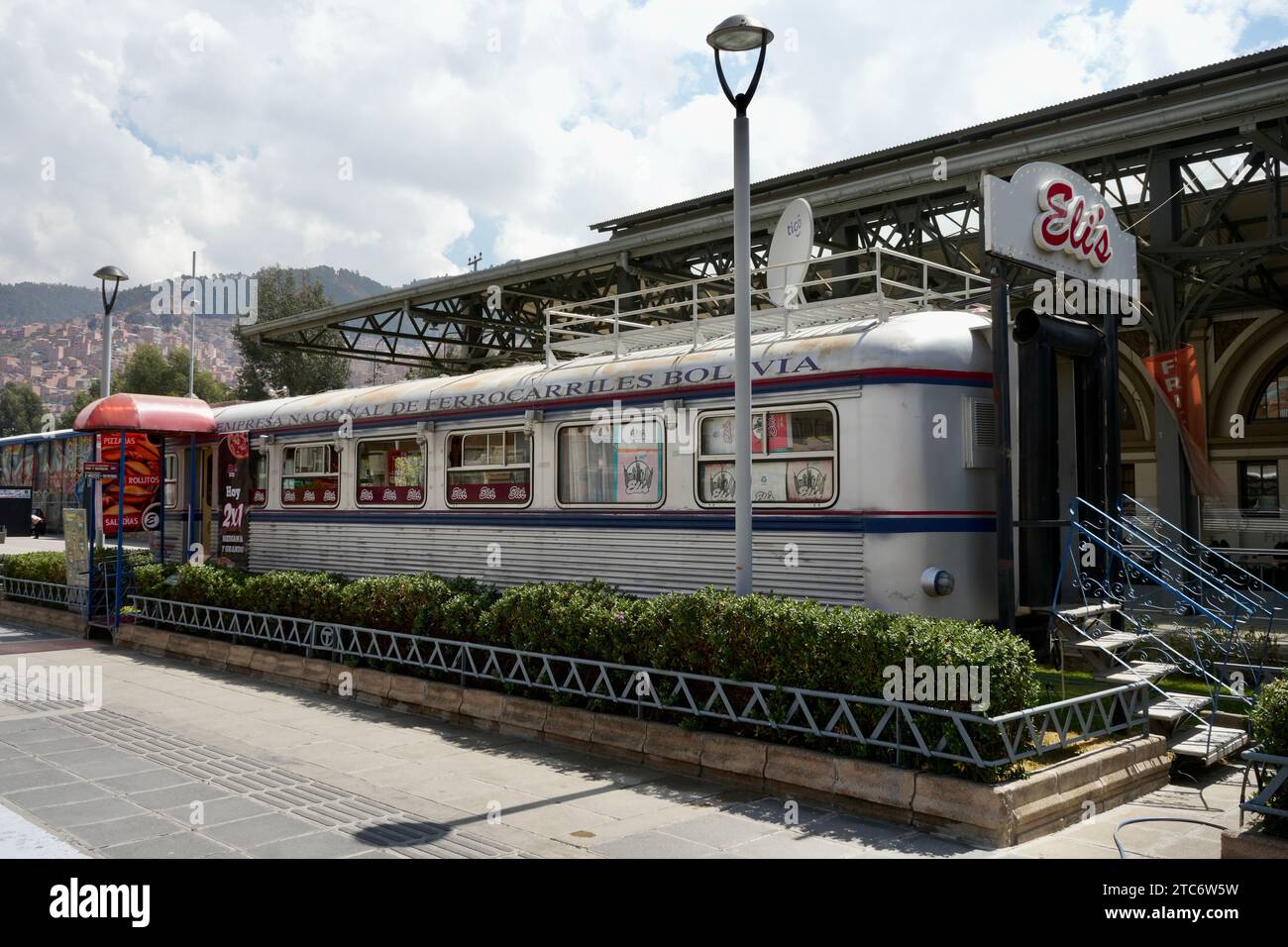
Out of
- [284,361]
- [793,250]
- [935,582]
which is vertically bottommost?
[935,582]

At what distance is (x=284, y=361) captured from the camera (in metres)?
59.2

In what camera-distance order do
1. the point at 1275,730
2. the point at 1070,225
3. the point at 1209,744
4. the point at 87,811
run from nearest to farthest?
the point at 1275,730 → the point at 87,811 → the point at 1209,744 → the point at 1070,225

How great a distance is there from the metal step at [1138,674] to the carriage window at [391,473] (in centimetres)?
899

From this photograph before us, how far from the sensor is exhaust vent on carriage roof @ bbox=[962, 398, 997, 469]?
971 centimetres

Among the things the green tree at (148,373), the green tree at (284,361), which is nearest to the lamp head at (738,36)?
the green tree at (284,361)

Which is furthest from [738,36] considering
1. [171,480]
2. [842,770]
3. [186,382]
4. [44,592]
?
[186,382]

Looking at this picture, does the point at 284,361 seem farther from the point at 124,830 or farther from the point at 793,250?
the point at 124,830

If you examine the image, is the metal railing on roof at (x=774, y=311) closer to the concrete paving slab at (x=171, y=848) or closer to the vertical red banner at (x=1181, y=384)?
the concrete paving slab at (x=171, y=848)

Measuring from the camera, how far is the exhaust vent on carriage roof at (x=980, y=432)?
971 cm

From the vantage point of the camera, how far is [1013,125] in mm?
20984

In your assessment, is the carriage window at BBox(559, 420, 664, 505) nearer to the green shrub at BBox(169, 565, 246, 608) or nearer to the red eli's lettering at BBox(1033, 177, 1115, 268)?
the red eli's lettering at BBox(1033, 177, 1115, 268)

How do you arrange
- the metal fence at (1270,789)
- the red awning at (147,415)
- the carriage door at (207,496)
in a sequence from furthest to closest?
the carriage door at (207,496) < the red awning at (147,415) < the metal fence at (1270,789)

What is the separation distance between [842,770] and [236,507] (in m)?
13.0

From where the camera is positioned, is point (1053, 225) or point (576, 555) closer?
point (1053, 225)
